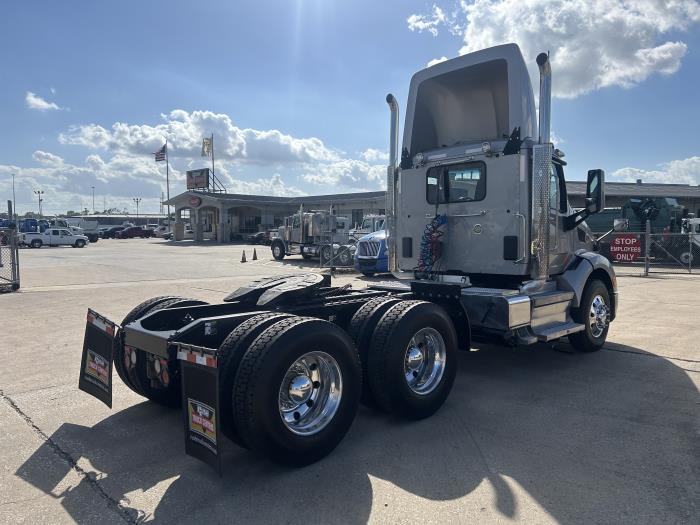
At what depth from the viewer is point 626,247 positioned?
2169 cm

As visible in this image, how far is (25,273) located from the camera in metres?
18.4

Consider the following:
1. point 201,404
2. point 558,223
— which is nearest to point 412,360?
point 201,404

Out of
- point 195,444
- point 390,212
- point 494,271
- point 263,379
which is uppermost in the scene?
point 390,212

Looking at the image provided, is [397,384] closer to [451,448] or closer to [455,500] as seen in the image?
[451,448]

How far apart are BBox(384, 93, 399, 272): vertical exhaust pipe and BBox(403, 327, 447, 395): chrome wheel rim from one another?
2.31 meters

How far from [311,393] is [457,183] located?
11.4 ft

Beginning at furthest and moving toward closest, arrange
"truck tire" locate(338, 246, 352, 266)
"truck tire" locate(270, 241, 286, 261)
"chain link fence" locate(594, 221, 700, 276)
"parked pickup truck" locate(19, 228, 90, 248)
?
"parked pickup truck" locate(19, 228, 90, 248) → "truck tire" locate(270, 241, 286, 261) → "truck tire" locate(338, 246, 352, 266) → "chain link fence" locate(594, 221, 700, 276)

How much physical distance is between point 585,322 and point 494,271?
1.54 m

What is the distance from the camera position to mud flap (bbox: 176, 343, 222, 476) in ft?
10.5

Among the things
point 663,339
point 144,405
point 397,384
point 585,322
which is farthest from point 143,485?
point 663,339

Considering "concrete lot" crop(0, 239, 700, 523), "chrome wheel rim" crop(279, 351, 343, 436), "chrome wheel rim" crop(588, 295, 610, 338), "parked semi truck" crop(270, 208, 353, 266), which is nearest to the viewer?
"concrete lot" crop(0, 239, 700, 523)

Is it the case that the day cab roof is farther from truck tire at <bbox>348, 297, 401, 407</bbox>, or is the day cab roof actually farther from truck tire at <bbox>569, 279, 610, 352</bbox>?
truck tire at <bbox>348, 297, 401, 407</bbox>

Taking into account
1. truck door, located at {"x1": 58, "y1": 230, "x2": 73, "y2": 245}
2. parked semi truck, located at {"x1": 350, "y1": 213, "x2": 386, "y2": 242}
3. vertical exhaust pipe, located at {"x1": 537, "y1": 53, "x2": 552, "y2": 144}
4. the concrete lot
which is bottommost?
the concrete lot

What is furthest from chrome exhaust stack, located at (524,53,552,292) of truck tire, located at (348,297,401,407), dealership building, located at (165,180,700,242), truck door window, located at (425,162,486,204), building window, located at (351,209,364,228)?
building window, located at (351,209,364,228)
